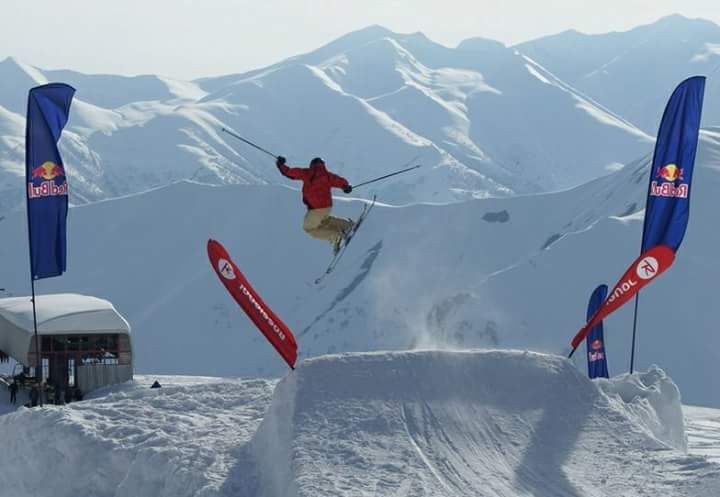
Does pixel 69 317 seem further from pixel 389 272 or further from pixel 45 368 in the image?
pixel 389 272

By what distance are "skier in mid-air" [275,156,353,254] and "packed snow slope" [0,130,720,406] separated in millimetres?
34511

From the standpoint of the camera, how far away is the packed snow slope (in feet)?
197

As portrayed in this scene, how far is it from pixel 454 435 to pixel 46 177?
1264 centimetres

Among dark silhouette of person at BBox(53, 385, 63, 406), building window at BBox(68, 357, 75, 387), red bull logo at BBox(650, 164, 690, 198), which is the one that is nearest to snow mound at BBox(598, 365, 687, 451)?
red bull logo at BBox(650, 164, 690, 198)

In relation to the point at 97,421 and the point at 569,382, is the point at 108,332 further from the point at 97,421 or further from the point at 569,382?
the point at 569,382

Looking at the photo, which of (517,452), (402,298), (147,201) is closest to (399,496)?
(517,452)

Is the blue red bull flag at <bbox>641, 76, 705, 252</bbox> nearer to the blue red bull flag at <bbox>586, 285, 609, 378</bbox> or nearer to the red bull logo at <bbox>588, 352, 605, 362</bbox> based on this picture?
the blue red bull flag at <bbox>586, 285, 609, 378</bbox>

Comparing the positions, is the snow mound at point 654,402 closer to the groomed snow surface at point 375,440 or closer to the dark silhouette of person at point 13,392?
the groomed snow surface at point 375,440

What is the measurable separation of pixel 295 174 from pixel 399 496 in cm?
721

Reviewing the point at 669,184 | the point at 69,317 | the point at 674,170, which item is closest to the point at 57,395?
the point at 69,317

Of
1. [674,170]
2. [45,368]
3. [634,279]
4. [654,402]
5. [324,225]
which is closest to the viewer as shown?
[324,225]

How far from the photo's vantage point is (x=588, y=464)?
15.9 metres

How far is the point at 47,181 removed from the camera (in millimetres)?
24172

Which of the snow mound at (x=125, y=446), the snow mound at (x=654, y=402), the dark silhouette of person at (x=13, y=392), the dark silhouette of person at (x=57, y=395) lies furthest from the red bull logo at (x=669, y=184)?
the dark silhouette of person at (x=13, y=392)
